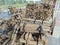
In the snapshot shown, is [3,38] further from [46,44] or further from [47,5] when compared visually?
[47,5]

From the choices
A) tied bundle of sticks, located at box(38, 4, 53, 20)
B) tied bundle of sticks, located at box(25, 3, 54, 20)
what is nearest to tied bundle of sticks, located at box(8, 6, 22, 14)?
tied bundle of sticks, located at box(25, 3, 54, 20)

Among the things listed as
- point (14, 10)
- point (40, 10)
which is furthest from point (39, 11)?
point (14, 10)

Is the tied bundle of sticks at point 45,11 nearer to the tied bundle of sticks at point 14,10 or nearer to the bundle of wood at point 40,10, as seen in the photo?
the bundle of wood at point 40,10

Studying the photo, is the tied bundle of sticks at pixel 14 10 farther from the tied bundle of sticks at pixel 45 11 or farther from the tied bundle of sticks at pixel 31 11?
the tied bundle of sticks at pixel 45 11

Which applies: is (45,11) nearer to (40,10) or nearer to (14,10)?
(40,10)

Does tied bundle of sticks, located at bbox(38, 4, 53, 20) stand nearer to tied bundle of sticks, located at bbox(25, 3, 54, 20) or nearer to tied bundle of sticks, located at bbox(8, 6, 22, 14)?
tied bundle of sticks, located at bbox(25, 3, 54, 20)

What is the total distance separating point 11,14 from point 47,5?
381 millimetres

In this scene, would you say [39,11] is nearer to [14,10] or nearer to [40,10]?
[40,10]

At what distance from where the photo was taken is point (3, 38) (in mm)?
1119

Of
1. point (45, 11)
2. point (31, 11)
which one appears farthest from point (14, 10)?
point (45, 11)

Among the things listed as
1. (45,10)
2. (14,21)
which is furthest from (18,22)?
(45,10)

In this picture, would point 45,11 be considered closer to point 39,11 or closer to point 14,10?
point 39,11

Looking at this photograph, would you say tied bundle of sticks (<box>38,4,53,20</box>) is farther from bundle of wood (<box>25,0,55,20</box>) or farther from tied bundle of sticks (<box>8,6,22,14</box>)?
tied bundle of sticks (<box>8,6,22,14</box>)

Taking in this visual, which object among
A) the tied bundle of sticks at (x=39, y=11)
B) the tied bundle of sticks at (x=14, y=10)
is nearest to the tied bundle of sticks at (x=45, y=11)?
the tied bundle of sticks at (x=39, y=11)
